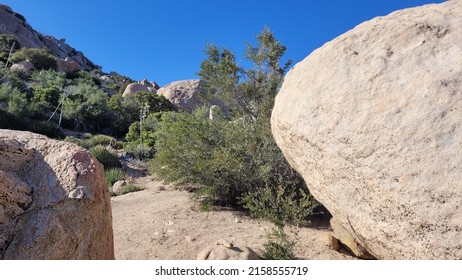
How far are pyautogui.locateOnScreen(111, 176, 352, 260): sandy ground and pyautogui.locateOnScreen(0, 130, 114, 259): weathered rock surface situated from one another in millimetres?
2767

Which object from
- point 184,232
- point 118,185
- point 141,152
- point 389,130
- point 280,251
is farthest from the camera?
point 141,152

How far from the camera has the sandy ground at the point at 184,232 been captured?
556 cm

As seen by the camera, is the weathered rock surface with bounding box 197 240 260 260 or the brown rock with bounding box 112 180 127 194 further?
the brown rock with bounding box 112 180 127 194

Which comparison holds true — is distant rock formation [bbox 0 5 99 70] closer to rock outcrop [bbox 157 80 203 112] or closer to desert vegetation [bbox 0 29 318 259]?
rock outcrop [bbox 157 80 203 112]

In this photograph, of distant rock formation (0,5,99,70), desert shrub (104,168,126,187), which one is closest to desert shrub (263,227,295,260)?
desert shrub (104,168,126,187)

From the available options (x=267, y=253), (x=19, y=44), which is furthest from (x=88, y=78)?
(x=267, y=253)

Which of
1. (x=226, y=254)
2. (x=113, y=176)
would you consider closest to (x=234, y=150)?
(x=226, y=254)

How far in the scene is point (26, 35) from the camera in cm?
4400

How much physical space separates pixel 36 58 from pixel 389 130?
34.9 m

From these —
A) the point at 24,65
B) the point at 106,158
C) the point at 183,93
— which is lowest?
the point at 106,158

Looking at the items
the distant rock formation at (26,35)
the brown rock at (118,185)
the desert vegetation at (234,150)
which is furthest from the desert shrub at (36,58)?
the brown rock at (118,185)

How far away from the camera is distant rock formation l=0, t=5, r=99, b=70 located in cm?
4155

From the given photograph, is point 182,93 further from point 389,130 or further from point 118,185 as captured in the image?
point 389,130

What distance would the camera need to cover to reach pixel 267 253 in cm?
480
